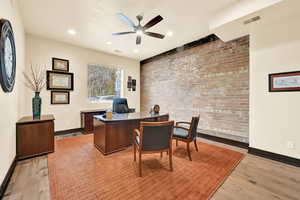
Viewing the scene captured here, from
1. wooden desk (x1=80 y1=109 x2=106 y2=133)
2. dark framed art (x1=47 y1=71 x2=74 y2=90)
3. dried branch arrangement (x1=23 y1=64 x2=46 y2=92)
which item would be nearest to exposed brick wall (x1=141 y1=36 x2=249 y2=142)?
wooden desk (x1=80 y1=109 x2=106 y2=133)

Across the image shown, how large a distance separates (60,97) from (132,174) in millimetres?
3538

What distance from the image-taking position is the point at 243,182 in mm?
1795

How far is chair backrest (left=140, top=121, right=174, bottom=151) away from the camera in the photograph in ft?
6.08

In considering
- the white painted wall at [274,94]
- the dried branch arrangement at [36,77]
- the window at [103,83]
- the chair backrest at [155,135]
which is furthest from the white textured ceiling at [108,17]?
the chair backrest at [155,135]

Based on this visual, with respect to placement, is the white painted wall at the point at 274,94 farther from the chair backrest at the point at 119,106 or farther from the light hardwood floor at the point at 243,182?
the chair backrest at the point at 119,106

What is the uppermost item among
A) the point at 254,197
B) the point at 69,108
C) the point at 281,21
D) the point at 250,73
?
the point at 281,21

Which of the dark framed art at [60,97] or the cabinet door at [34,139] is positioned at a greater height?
the dark framed art at [60,97]

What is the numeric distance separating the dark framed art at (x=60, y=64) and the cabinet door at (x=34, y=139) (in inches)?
83.3

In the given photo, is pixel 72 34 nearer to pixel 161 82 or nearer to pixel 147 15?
pixel 147 15

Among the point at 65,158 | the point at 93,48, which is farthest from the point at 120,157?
the point at 93,48

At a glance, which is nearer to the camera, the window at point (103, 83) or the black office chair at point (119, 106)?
the black office chair at point (119, 106)

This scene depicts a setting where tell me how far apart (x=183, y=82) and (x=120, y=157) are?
3157 mm

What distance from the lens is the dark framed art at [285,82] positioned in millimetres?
2236

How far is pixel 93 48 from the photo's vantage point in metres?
4.57
